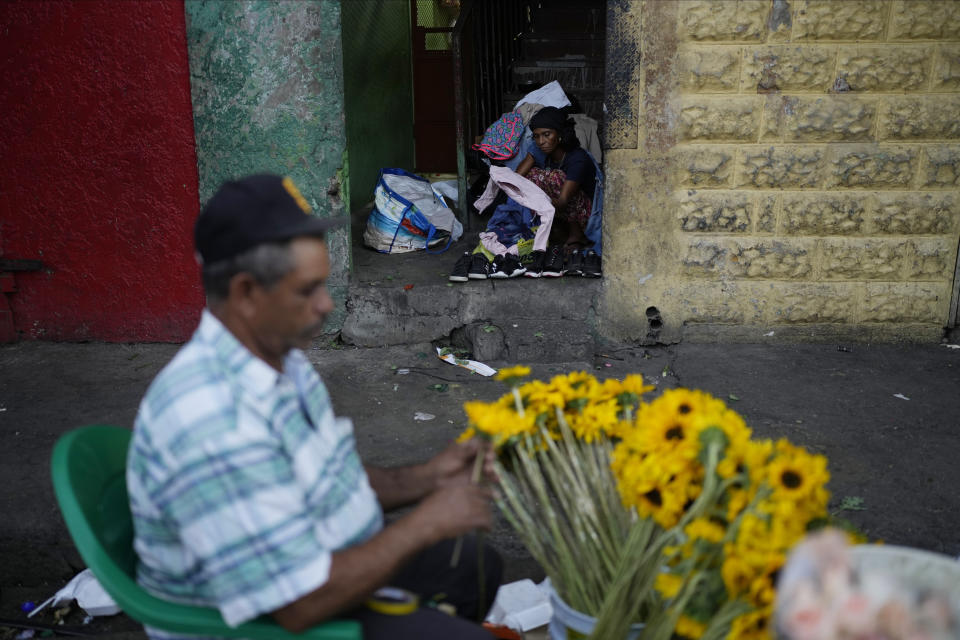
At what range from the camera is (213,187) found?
4844 mm


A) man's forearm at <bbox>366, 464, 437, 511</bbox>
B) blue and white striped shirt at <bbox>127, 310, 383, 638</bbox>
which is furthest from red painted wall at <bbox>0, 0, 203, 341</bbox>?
blue and white striped shirt at <bbox>127, 310, 383, 638</bbox>

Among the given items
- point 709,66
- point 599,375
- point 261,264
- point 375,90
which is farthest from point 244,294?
point 375,90

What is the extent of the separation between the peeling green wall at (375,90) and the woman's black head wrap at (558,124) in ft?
4.98

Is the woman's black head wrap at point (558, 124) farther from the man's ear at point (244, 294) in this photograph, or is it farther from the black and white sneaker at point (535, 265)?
the man's ear at point (244, 294)

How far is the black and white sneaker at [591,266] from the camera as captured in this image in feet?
16.4

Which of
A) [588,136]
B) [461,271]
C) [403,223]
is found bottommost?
[461,271]

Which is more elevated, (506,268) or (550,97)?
(550,97)

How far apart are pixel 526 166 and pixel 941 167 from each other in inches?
111

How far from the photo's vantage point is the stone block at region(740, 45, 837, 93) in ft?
14.9

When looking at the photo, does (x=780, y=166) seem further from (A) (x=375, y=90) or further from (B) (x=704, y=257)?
(A) (x=375, y=90)

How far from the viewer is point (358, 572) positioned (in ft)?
5.40

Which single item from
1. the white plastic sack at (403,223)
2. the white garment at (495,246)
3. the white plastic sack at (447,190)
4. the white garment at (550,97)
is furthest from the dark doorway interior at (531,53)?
the white garment at (495,246)

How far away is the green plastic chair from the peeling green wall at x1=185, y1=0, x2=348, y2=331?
3.16 m

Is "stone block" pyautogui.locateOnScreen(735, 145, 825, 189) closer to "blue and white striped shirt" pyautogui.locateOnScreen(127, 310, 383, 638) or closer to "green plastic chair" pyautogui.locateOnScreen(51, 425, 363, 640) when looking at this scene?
"blue and white striped shirt" pyautogui.locateOnScreen(127, 310, 383, 638)
